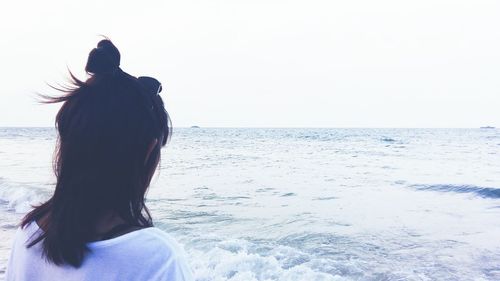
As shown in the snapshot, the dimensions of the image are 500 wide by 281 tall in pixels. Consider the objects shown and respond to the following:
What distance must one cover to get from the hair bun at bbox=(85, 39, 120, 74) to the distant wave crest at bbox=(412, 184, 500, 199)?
1426 cm

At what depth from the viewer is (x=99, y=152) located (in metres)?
1.16

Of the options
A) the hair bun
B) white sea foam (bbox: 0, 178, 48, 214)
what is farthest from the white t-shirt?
white sea foam (bbox: 0, 178, 48, 214)

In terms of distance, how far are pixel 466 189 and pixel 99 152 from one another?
49.6ft

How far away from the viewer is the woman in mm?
1058

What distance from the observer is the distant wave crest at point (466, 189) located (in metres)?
13.5

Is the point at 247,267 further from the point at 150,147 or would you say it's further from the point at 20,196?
the point at 20,196

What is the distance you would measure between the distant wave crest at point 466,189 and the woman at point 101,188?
14229 mm

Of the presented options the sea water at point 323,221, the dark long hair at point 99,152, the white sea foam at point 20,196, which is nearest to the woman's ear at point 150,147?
the dark long hair at point 99,152

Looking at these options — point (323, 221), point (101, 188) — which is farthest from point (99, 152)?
point (323, 221)

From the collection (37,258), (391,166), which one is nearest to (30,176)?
(391,166)

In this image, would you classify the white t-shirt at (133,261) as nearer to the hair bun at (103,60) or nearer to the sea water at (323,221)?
the hair bun at (103,60)

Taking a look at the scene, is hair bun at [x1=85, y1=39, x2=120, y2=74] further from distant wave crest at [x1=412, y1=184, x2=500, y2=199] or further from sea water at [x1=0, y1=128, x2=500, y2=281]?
distant wave crest at [x1=412, y1=184, x2=500, y2=199]

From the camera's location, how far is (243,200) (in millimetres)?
11836

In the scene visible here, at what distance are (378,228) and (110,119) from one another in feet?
26.8
